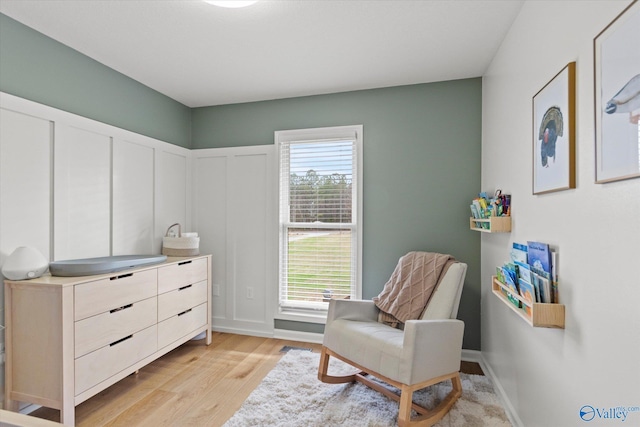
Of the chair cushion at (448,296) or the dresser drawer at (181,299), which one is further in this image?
the dresser drawer at (181,299)

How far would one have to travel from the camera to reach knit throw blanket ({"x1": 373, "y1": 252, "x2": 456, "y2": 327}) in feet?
7.35

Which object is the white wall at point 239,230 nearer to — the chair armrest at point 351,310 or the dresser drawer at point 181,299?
the dresser drawer at point 181,299

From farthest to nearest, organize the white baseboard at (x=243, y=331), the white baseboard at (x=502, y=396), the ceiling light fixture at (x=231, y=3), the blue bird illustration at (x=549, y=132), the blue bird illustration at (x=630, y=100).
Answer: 1. the white baseboard at (x=243, y=331)
2. the white baseboard at (x=502, y=396)
3. the ceiling light fixture at (x=231, y=3)
4. the blue bird illustration at (x=549, y=132)
5. the blue bird illustration at (x=630, y=100)

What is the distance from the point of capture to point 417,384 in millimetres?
1787

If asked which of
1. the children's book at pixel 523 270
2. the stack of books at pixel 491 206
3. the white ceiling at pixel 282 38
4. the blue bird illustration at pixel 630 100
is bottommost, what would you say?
the children's book at pixel 523 270

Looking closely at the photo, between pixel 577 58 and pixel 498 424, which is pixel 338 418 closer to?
pixel 498 424

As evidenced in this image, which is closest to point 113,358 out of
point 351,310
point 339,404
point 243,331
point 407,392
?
point 243,331

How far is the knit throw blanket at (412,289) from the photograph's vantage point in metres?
2.24

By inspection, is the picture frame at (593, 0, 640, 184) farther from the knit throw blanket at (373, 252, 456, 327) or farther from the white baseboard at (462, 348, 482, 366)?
the white baseboard at (462, 348, 482, 366)

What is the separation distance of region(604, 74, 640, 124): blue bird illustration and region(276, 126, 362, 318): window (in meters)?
2.06

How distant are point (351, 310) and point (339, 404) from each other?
2.02 feet

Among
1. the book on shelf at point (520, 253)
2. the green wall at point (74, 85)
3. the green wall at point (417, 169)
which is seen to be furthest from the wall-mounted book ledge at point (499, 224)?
the green wall at point (74, 85)

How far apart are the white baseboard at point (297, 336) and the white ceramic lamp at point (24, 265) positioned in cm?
202

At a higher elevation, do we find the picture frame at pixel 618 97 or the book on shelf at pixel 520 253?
the picture frame at pixel 618 97
